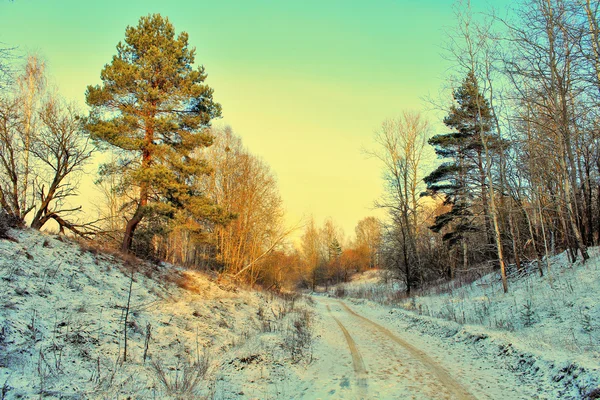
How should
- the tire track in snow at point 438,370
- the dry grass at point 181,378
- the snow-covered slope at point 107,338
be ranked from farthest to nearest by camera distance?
the tire track in snow at point 438,370 → the dry grass at point 181,378 → the snow-covered slope at point 107,338

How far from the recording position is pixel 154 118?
13938 millimetres

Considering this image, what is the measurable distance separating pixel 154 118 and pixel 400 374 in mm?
13544

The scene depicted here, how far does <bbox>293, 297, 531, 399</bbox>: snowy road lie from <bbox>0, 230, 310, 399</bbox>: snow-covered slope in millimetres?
872

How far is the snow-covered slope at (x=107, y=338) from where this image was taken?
4.47m

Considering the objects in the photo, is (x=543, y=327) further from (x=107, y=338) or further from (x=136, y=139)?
(x=136, y=139)

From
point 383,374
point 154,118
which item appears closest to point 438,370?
point 383,374

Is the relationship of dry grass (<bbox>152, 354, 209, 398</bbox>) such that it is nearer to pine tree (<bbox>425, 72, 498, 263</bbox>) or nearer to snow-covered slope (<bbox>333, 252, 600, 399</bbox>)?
snow-covered slope (<bbox>333, 252, 600, 399</bbox>)

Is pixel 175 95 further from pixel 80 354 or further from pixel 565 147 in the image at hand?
pixel 565 147

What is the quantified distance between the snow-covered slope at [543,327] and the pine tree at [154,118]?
446 inches

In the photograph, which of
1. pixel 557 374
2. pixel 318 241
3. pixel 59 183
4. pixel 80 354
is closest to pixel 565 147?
pixel 557 374

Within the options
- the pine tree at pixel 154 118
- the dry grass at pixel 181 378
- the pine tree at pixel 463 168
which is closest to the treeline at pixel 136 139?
the pine tree at pixel 154 118

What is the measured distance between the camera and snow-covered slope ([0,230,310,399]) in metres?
4.47

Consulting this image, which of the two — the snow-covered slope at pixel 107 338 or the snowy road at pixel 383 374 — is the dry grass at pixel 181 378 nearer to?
the snow-covered slope at pixel 107 338

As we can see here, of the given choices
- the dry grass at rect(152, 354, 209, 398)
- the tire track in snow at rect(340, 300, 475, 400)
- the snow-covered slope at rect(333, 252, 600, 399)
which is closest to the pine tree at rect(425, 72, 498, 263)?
the snow-covered slope at rect(333, 252, 600, 399)
